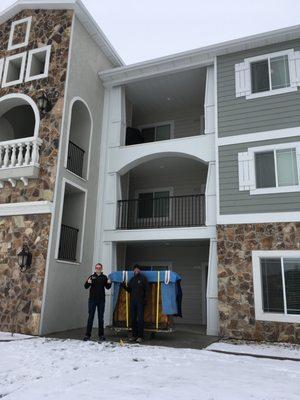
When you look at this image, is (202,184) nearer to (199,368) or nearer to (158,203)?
(158,203)

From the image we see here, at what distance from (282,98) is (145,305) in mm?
7047

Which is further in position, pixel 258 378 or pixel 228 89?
pixel 228 89

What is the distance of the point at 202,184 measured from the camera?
14.0 metres

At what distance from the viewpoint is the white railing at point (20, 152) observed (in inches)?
415

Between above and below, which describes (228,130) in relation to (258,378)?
above

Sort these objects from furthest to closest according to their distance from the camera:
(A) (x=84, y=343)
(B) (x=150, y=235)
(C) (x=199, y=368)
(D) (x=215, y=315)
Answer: (B) (x=150, y=235), (D) (x=215, y=315), (A) (x=84, y=343), (C) (x=199, y=368)

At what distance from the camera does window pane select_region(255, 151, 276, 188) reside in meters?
10.0

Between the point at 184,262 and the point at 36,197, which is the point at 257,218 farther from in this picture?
the point at 36,197

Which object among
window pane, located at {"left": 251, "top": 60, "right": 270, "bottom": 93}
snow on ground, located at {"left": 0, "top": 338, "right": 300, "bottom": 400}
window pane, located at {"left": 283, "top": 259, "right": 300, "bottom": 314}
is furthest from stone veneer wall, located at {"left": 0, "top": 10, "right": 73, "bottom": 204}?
window pane, located at {"left": 283, "top": 259, "right": 300, "bottom": 314}


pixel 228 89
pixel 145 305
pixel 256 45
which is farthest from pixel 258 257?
pixel 256 45

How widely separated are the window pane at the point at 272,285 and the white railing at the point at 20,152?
7075mm

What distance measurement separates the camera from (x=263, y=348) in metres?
7.98

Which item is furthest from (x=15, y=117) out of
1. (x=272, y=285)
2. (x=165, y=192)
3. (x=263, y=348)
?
(x=263, y=348)

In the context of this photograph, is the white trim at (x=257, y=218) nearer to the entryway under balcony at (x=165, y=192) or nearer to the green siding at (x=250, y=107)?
the green siding at (x=250, y=107)
